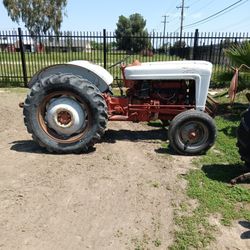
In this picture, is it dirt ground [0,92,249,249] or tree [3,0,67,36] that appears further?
tree [3,0,67,36]

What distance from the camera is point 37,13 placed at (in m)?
50.1

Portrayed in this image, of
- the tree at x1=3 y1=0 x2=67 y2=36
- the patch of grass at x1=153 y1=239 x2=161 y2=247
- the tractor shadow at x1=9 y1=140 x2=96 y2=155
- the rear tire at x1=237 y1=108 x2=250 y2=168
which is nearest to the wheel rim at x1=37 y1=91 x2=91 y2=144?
the tractor shadow at x1=9 y1=140 x2=96 y2=155

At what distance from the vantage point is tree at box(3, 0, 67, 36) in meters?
48.9

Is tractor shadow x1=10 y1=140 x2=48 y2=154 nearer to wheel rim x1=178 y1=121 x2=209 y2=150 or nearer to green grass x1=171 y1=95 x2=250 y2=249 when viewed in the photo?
wheel rim x1=178 y1=121 x2=209 y2=150

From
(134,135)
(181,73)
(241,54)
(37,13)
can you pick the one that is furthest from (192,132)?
(37,13)

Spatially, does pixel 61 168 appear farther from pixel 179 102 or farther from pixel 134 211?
pixel 179 102

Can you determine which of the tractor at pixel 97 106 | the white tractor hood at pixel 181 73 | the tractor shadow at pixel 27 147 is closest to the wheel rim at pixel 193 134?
the tractor at pixel 97 106

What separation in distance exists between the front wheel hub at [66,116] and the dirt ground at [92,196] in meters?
0.42

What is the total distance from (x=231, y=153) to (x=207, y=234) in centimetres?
244

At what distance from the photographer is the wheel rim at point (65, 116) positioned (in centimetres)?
527

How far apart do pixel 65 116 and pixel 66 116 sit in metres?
0.01

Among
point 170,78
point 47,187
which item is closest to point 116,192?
point 47,187

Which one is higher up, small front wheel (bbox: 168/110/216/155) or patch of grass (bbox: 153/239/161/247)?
small front wheel (bbox: 168/110/216/155)

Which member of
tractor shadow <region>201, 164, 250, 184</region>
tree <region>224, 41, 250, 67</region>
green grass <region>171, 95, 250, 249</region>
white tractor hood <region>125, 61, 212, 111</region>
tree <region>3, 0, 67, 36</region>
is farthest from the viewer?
tree <region>3, 0, 67, 36</region>
